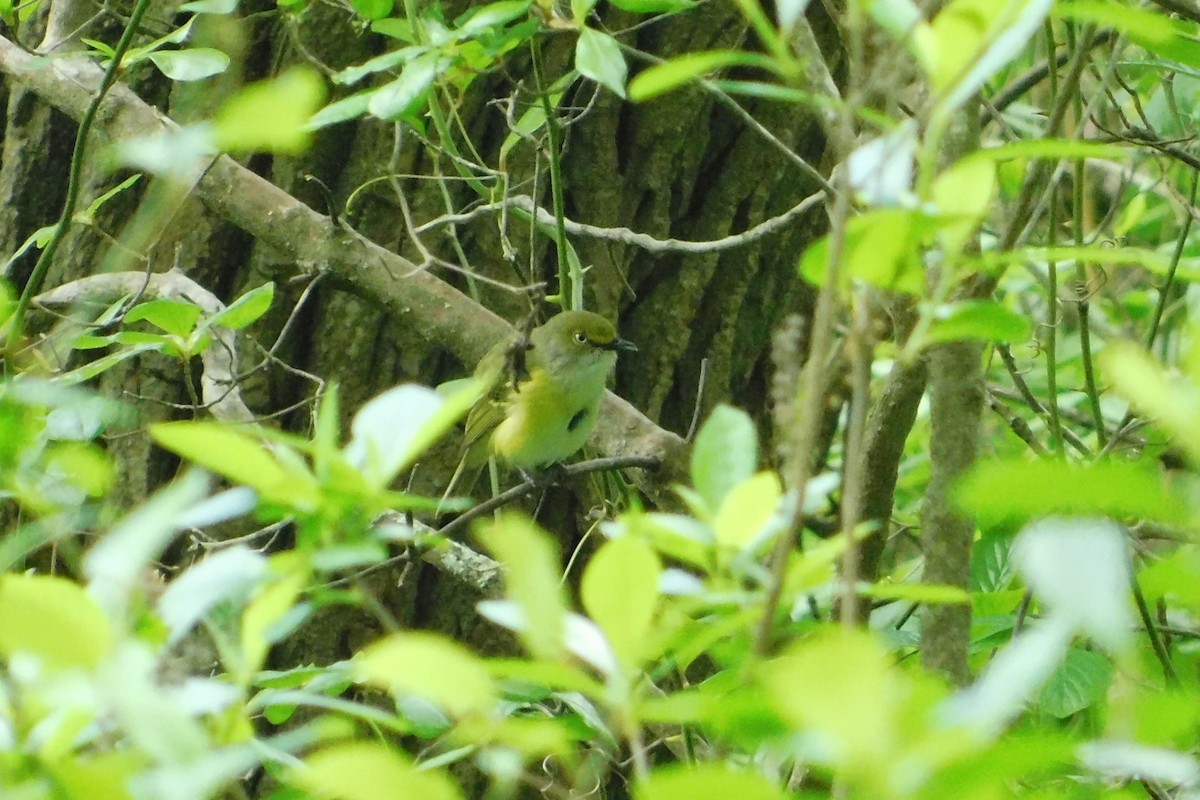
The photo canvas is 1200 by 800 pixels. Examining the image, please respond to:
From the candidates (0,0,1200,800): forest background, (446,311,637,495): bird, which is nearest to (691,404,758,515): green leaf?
(0,0,1200,800): forest background

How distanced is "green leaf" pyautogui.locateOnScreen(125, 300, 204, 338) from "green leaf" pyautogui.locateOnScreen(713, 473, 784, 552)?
132 centimetres

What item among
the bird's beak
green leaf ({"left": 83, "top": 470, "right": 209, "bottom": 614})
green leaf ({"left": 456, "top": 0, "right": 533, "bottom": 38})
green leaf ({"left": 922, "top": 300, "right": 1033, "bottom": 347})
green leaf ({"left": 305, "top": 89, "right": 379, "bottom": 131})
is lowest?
the bird's beak

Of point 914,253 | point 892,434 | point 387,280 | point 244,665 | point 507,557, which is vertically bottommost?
point 387,280

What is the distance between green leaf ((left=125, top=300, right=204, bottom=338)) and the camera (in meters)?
1.88

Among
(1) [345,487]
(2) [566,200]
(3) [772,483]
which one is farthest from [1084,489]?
(2) [566,200]

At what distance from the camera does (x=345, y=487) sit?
2.57 ft

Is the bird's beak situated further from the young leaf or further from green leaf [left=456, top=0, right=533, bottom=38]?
the young leaf

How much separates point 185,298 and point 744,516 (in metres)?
2.13

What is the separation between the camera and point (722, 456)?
0.91 metres

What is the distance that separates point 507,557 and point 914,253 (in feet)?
1.08

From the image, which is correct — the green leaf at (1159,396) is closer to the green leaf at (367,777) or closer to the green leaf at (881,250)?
the green leaf at (881,250)

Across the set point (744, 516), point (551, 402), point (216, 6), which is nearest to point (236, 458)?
point (744, 516)

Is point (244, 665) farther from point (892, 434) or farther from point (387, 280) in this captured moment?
point (387, 280)

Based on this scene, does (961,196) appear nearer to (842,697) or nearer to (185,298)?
(842,697)
